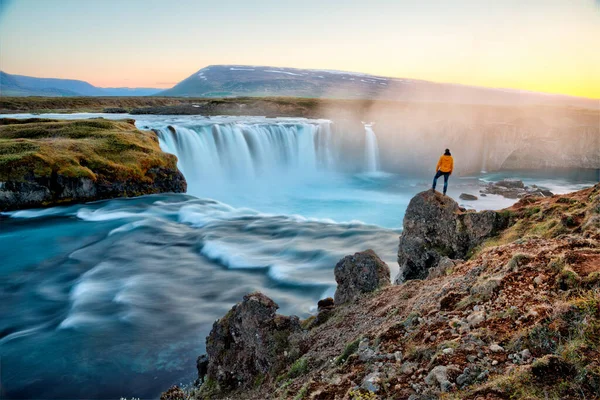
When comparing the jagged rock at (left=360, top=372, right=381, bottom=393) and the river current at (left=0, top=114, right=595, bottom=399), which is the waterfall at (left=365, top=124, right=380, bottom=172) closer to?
the river current at (left=0, top=114, right=595, bottom=399)

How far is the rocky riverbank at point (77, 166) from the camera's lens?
29141mm

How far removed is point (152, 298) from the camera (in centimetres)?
1833

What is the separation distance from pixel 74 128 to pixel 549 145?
64.3 metres

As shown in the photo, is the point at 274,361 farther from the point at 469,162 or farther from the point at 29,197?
the point at 469,162

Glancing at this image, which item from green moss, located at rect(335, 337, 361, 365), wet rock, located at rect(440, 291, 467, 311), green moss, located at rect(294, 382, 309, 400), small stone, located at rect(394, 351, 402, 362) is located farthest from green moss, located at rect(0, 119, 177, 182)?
small stone, located at rect(394, 351, 402, 362)

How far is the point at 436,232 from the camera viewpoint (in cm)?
1316

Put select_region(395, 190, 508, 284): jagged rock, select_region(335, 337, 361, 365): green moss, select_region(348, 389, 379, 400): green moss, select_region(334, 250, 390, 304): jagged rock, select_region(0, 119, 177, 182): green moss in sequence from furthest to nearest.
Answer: select_region(0, 119, 177, 182): green moss, select_region(395, 190, 508, 284): jagged rock, select_region(334, 250, 390, 304): jagged rock, select_region(335, 337, 361, 365): green moss, select_region(348, 389, 379, 400): green moss

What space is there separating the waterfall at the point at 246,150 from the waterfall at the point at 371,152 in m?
5.01

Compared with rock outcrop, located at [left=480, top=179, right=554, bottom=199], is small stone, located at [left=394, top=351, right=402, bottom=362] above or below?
above

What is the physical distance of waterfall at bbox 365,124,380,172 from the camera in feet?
198

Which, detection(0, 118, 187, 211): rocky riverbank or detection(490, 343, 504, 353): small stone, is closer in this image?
detection(490, 343, 504, 353): small stone

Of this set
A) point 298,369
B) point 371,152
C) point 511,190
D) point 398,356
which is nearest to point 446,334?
point 398,356

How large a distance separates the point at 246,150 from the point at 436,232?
41.0 meters

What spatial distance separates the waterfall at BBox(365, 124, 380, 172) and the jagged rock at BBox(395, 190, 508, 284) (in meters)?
47.1
